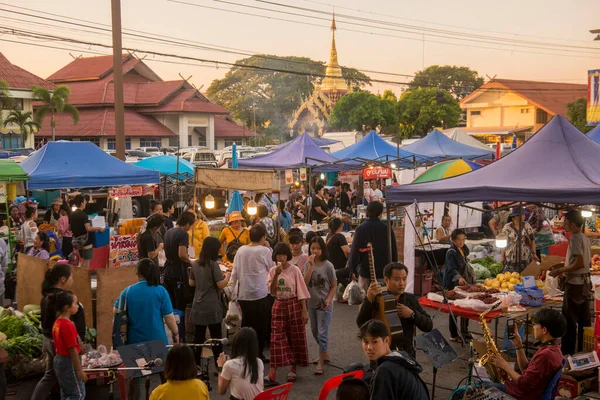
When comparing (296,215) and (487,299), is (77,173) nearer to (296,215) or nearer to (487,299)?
(296,215)

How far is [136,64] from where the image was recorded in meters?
45.7

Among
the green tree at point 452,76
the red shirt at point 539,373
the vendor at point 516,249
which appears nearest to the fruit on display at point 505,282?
the vendor at point 516,249

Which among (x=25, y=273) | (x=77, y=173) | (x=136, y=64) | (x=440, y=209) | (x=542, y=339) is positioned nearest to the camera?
(x=542, y=339)

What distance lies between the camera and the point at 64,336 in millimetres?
5602

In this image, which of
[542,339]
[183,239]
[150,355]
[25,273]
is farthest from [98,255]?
[542,339]

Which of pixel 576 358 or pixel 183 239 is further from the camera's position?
pixel 183 239

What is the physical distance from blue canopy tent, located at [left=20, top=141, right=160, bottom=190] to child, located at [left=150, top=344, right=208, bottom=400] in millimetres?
8971

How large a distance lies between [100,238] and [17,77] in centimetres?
3083

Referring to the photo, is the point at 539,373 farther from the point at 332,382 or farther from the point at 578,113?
the point at 578,113

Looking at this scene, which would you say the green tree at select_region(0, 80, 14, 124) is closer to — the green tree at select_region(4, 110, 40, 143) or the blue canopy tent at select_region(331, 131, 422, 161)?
the green tree at select_region(4, 110, 40, 143)

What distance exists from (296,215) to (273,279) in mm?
12064

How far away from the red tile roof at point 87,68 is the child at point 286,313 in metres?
41.1

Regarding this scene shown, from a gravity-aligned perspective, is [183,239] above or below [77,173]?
below

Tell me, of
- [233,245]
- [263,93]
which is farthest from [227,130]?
[233,245]
